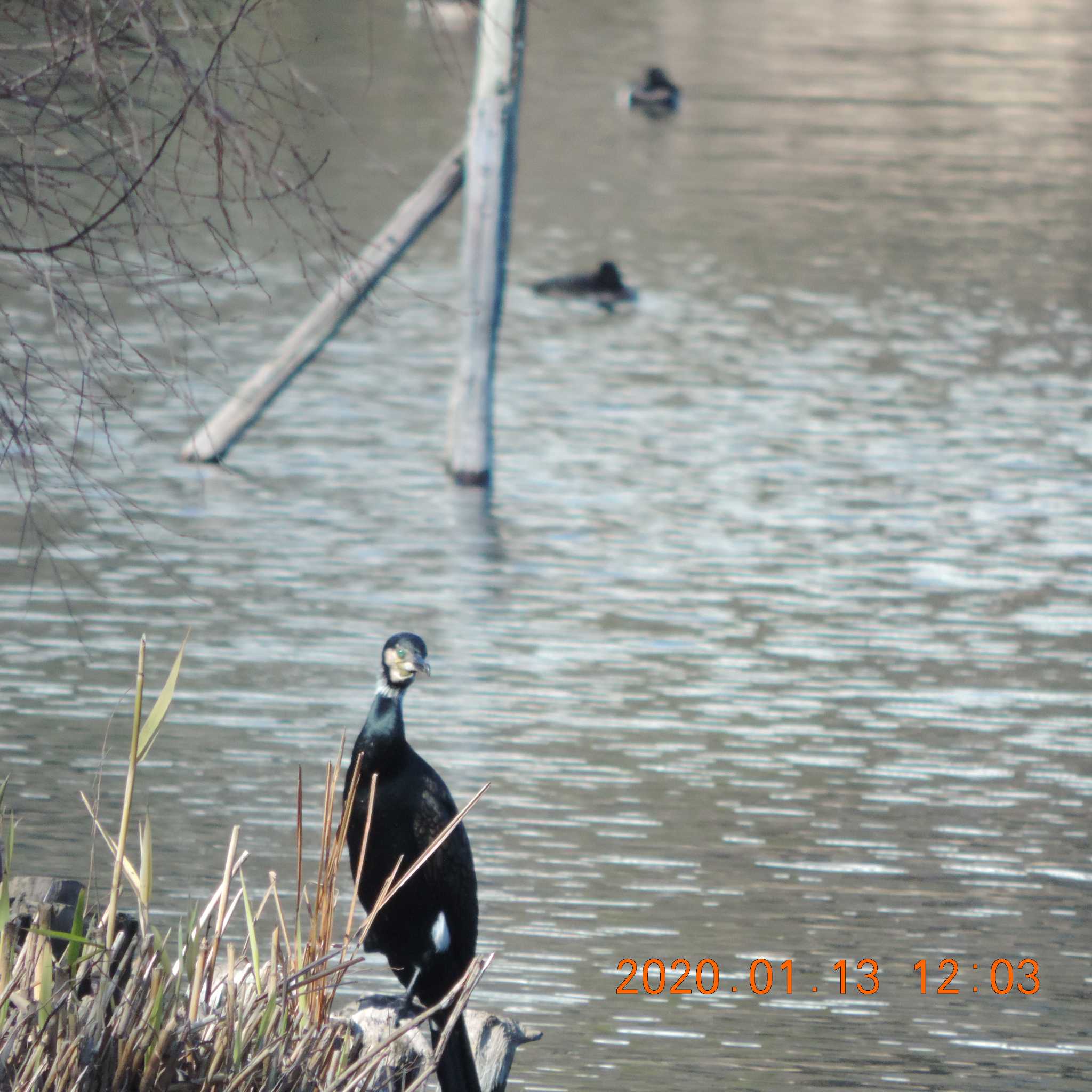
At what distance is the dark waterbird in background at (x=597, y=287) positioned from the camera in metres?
19.7

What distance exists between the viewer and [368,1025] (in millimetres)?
5352

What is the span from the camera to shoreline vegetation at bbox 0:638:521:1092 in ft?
14.3

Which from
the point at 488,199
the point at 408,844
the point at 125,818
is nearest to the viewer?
the point at 125,818

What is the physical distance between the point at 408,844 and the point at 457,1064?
60cm

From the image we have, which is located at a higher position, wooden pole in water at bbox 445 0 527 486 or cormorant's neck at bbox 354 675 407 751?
wooden pole in water at bbox 445 0 527 486

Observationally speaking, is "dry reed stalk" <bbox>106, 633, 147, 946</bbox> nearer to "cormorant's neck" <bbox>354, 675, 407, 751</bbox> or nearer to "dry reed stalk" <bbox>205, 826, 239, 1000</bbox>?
"dry reed stalk" <bbox>205, 826, 239, 1000</bbox>

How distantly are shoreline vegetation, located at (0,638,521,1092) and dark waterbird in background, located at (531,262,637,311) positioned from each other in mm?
15049

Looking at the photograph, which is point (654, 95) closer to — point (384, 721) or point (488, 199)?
point (488, 199)

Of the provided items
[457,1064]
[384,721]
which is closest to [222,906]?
[457,1064]

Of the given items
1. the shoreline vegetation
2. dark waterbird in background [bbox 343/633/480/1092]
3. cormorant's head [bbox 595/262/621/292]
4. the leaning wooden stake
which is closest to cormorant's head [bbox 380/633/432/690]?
dark waterbird in background [bbox 343/633/480/1092]
